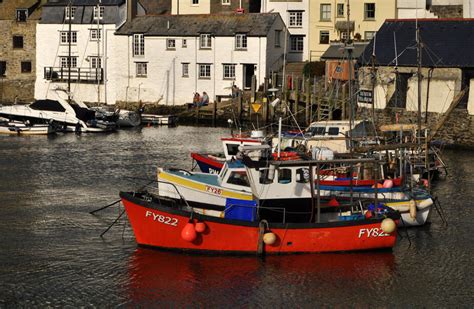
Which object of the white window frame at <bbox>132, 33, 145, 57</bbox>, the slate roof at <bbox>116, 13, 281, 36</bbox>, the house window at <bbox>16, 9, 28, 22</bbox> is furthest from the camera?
the house window at <bbox>16, 9, 28, 22</bbox>

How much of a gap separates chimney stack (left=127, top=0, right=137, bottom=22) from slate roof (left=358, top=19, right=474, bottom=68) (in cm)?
2346

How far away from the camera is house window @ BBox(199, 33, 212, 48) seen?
7139 centimetres

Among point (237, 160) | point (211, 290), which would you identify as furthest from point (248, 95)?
point (211, 290)

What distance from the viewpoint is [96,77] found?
2958 inches

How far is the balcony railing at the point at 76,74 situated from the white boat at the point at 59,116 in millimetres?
12502

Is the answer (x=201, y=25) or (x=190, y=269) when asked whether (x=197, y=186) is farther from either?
(x=201, y=25)

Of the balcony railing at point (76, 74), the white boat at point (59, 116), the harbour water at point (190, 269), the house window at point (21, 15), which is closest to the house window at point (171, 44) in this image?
the balcony railing at point (76, 74)

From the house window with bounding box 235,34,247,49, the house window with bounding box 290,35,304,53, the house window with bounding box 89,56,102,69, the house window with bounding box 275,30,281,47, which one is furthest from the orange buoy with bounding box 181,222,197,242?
the house window with bounding box 89,56,102,69

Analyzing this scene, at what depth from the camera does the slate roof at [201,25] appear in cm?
7056

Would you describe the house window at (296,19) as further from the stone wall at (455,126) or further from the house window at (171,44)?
the stone wall at (455,126)

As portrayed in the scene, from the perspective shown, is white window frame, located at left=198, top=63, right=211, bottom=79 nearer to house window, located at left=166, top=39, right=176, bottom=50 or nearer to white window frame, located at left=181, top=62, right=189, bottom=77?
white window frame, located at left=181, top=62, right=189, bottom=77

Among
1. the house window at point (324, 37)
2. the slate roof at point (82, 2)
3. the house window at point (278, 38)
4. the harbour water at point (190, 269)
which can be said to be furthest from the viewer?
the slate roof at point (82, 2)

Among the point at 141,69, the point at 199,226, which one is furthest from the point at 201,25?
the point at 199,226

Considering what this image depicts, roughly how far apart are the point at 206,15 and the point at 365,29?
12024 millimetres
